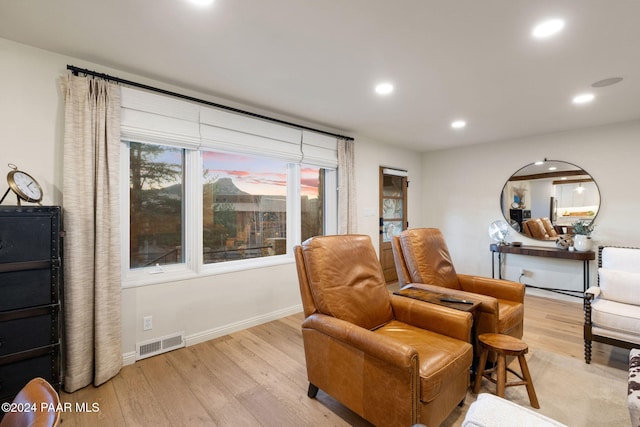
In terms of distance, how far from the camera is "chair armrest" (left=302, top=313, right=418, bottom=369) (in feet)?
4.52

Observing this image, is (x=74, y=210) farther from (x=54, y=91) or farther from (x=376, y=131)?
(x=376, y=131)

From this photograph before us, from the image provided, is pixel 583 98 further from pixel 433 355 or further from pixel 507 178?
pixel 433 355

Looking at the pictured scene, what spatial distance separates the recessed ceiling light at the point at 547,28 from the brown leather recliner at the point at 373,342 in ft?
5.79

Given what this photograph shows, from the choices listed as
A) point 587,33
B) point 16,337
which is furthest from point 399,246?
point 16,337

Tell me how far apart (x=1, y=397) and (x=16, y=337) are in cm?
34

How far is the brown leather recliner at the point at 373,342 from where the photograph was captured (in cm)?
144

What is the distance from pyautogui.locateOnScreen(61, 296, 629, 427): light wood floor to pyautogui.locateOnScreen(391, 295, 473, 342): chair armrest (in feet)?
2.40

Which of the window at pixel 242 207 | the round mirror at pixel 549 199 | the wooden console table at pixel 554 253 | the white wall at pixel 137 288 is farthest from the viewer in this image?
the round mirror at pixel 549 199

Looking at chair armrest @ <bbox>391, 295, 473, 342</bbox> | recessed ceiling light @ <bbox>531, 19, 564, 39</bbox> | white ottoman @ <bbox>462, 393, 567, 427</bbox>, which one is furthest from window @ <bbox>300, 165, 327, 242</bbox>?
white ottoman @ <bbox>462, 393, 567, 427</bbox>

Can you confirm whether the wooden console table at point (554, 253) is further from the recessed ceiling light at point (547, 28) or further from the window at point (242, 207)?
the window at point (242, 207)

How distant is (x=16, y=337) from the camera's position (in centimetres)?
171

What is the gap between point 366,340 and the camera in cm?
153

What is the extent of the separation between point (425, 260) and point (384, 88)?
1.66m

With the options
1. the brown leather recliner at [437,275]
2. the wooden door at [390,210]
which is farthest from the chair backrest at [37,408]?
the wooden door at [390,210]
